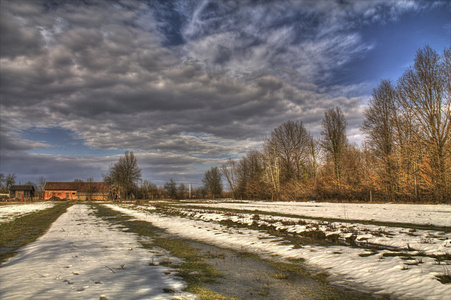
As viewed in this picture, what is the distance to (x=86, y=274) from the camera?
18.7ft

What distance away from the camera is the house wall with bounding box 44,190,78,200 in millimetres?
93125

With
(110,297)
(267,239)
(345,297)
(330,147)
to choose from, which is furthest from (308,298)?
(330,147)

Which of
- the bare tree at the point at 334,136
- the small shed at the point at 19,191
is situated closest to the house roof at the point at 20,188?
the small shed at the point at 19,191

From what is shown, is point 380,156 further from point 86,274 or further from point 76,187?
point 76,187

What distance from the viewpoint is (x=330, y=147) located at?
161 feet

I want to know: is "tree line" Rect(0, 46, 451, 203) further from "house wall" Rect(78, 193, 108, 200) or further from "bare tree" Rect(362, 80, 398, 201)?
"house wall" Rect(78, 193, 108, 200)

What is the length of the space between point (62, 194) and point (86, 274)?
106 m

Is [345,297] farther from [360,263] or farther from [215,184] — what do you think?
[215,184]

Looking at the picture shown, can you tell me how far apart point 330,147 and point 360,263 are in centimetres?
4565

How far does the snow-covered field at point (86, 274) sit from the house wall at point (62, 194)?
327 ft

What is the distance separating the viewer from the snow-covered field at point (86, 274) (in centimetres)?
446

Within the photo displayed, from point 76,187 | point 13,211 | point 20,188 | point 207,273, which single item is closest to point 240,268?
point 207,273

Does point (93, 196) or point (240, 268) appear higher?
point (240, 268)

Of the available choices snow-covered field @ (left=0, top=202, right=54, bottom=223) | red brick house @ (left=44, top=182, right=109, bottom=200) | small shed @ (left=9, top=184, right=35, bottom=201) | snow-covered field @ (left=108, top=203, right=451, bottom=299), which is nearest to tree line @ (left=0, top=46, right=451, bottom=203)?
snow-covered field @ (left=108, top=203, right=451, bottom=299)
